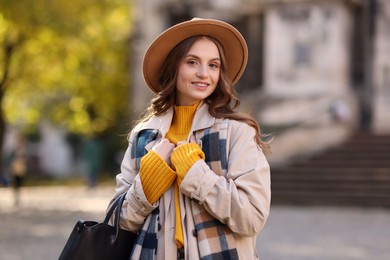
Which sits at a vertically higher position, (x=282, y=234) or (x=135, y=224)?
(x=135, y=224)

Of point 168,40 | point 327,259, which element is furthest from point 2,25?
point 168,40

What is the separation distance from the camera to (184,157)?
3.69 m

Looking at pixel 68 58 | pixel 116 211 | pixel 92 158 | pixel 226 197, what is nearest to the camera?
pixel 226 197

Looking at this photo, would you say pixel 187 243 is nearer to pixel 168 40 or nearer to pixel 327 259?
pixel 168 40

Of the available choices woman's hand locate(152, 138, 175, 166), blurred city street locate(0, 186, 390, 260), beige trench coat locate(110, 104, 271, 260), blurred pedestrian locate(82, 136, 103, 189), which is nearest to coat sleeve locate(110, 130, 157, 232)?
beige trench coat locate(110, 104, 271, 260)

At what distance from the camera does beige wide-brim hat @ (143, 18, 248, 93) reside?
391cm

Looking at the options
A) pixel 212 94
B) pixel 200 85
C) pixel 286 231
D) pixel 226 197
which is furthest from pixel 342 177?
pixel 226 197

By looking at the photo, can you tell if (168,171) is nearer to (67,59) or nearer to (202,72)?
(202,72)

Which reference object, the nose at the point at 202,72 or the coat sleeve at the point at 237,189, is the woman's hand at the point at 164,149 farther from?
the nose at the point at 202,72

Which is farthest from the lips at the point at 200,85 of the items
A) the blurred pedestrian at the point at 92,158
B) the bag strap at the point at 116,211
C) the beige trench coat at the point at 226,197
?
the blurred pedestrian at the point at 92,158

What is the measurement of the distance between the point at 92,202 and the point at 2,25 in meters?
4.62

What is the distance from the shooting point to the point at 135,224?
3.85 meters

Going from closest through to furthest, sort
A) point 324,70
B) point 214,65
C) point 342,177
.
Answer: point 214,65 → point 342,177 → point 324,70

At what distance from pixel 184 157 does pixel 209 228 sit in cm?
31
